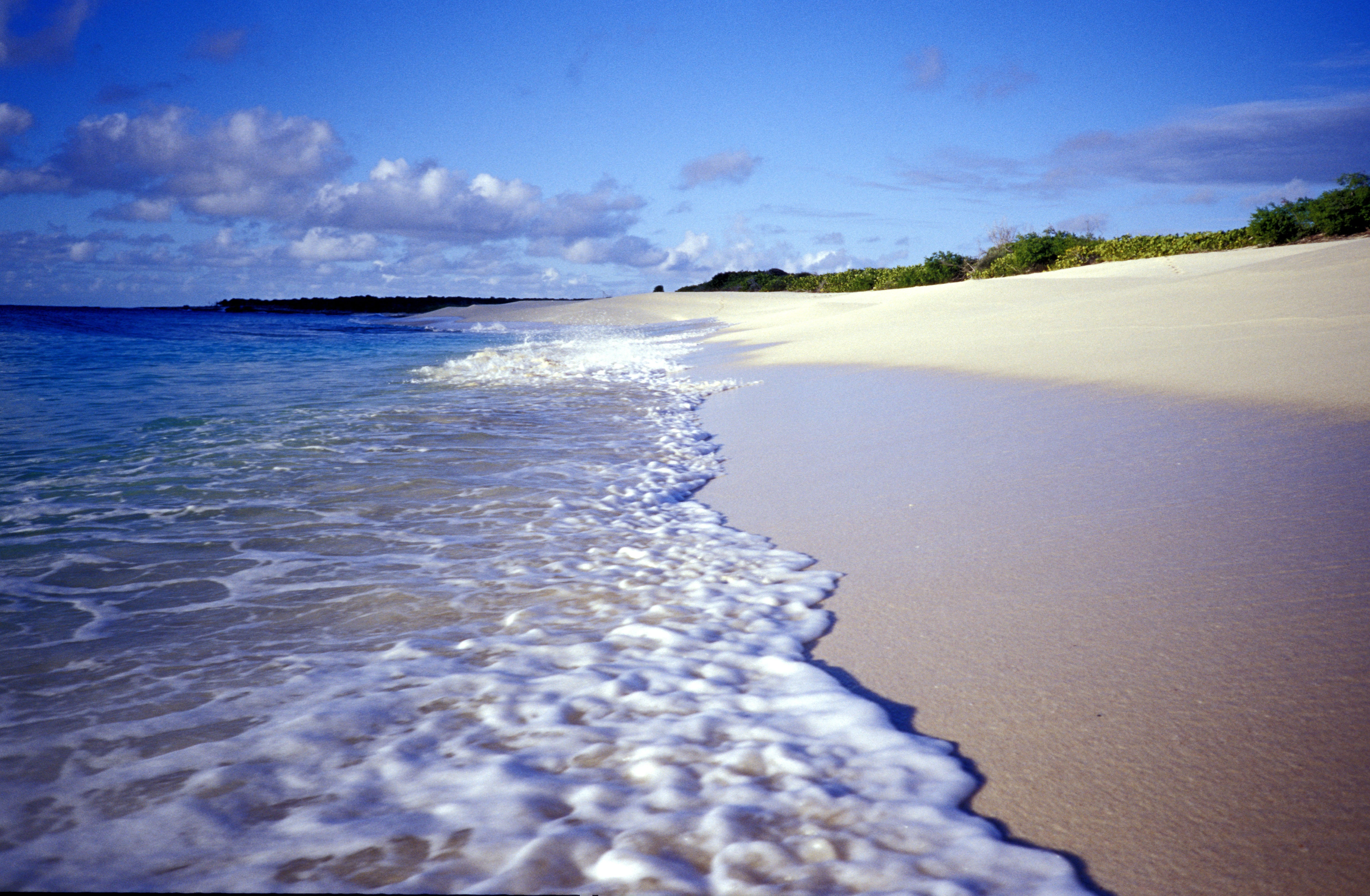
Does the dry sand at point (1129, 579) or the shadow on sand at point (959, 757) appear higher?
the dry sand at point (1129, 579)

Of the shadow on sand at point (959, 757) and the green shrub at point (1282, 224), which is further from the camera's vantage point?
the green shrub at point (1282, 224)

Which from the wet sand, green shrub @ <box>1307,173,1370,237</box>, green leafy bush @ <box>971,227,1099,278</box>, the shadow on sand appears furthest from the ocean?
green leafy bush @ <box>971,227,1099,278</box>

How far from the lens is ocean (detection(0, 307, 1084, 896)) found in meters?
1.37

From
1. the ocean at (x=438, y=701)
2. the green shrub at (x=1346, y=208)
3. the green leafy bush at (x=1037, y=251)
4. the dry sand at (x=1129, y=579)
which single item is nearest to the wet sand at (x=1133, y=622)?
the dry sand at (x=1129, y=579)

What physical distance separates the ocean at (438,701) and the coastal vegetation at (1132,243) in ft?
73.0

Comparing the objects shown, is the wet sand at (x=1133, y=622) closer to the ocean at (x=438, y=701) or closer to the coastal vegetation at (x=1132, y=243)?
the ocean at (x=438, y=701)

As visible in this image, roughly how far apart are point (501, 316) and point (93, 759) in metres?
41.8

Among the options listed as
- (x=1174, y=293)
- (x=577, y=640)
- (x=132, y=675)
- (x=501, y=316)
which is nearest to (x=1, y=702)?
(x=132, y=675)

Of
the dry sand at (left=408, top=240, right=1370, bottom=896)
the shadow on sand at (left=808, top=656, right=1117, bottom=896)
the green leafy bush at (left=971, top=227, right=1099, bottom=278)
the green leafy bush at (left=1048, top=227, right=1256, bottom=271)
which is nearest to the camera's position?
the shadow on sand at (left=808, top=656, right=1117, bottom=896)

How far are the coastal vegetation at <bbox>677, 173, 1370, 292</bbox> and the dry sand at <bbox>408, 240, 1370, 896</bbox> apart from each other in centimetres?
1662

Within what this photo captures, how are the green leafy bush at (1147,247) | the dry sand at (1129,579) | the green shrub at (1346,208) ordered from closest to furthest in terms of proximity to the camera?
the dry sand at (1129,579) < the green shrub at (1346,208) < the green leafy bush at (1147,247)

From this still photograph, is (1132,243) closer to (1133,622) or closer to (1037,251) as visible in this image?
(1037,251)

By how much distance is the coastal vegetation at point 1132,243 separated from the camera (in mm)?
18734

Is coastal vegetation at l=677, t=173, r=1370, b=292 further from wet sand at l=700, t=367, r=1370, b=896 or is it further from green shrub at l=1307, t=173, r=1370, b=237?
wet sand at l=700, t=367, r=1370, b=896
